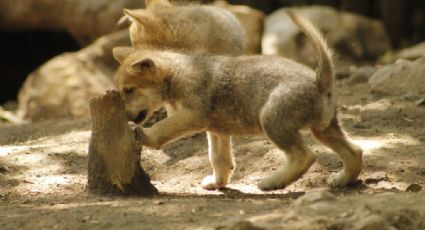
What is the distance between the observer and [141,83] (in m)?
6.68

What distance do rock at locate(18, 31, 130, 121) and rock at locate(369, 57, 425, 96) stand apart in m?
4.50

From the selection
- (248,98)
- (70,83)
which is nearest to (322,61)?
(248,98)

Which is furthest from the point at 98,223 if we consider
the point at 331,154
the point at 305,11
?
the point at 305,11

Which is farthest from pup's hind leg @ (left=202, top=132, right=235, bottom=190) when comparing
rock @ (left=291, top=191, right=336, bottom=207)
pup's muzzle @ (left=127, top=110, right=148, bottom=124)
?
rock @ (left=291, top=191, right=336, bottom=207)

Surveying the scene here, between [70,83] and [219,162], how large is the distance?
6.81 m

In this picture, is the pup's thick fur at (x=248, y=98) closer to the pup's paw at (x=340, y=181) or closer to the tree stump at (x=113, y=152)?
the pup's paw at (x=340, y=181)

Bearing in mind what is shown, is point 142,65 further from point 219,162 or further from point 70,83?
point 70,83

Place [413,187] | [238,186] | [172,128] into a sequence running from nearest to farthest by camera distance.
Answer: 1. [413,187]
2. [172,128]
3. [238,186]

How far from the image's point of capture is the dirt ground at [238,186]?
16.5ft

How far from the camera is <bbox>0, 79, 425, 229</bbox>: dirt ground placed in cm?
502

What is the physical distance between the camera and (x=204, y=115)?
6539 mm

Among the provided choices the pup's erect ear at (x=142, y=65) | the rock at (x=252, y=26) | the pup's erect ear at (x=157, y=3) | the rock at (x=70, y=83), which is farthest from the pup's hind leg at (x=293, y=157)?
the rock at (x=252, y=26)

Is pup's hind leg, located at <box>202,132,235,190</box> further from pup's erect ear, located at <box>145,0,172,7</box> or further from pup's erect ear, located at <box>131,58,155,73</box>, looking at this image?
pup's erect ear, located at <box>145,0,172,7</box>

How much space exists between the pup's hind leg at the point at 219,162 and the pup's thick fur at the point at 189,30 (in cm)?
158
